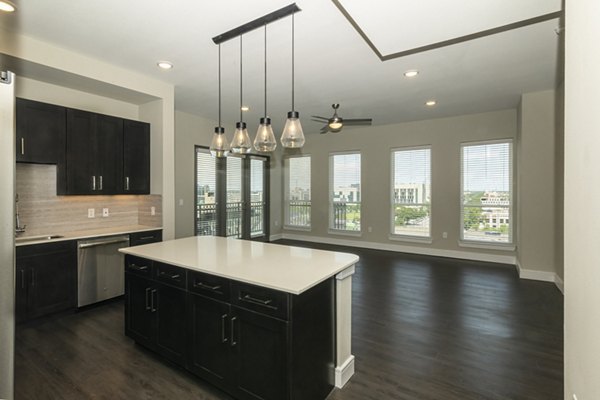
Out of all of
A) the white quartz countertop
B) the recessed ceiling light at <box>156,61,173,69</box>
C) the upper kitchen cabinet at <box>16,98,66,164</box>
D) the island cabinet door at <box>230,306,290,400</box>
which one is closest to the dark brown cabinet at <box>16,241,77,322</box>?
the upper kitchen cabinet at <box>16,98,66,164</box>

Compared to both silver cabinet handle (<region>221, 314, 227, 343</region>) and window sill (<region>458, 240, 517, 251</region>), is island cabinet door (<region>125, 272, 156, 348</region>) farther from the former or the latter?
window sill (<region>458, 240, 517, 251</region>)

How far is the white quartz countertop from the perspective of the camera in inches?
71.0

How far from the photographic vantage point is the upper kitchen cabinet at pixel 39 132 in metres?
3.08

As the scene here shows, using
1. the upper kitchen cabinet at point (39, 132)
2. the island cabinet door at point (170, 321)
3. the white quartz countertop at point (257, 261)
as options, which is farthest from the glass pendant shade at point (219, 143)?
the upper kitchen cabinet at point (39, 132)

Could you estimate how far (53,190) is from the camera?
11.9ft

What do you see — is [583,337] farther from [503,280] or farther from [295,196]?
[295,196]

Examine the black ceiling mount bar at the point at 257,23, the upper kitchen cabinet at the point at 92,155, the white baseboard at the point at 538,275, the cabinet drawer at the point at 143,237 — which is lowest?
the white baseboard at the point at 538,275

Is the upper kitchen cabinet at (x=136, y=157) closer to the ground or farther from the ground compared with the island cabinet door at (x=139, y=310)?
farther from the ground

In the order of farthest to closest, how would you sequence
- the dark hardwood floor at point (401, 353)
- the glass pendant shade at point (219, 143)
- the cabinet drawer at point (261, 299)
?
the glass pendant shade at point (219, 143) → the dark hardwood floor at point (401, 353) → the cabinet drawer at point (261, 299)

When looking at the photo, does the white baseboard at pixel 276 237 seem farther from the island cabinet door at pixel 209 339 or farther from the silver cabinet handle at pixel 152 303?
the island cabinet door at pixel 209 339

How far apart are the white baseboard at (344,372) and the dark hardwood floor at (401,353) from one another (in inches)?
1.9

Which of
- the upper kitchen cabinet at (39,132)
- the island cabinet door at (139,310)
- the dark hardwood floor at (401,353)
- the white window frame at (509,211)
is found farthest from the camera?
the white window frame at (509,211)

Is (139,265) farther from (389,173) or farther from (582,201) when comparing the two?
(389,173)

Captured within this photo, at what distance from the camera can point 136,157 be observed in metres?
4.11
